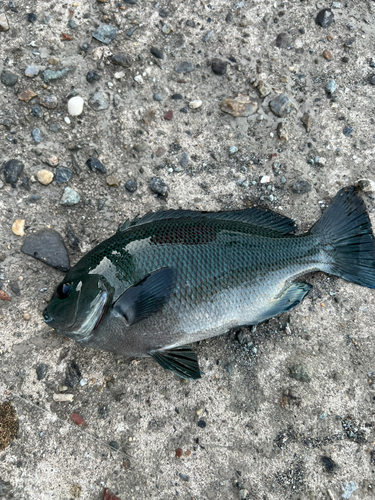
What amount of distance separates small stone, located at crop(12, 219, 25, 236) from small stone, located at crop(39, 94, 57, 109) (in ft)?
3.01

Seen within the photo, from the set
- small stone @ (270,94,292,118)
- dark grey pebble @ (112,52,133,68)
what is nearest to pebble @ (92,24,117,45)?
dark grey pebble @ (112,52,133,68)

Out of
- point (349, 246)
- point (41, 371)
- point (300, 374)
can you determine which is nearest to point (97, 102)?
point (41, 371)

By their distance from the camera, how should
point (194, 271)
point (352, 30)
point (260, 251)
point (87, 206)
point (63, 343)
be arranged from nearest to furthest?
point (194, 271) → point (260, 251) → point (63, 343) → point (87, 206) → point (352, 30)

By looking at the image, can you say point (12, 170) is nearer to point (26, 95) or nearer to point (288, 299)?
point (26, 95)

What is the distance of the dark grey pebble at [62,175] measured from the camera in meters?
2.74

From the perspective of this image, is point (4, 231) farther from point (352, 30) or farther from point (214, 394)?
point (352, 30)

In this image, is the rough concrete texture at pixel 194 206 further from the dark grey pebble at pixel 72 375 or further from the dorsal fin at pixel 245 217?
the dorsal fin at pixel 245 217

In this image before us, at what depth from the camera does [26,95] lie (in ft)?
9.08

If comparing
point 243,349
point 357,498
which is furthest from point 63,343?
point 357,498

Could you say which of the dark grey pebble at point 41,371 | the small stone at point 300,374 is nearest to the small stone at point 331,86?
the small stone at point 300,374

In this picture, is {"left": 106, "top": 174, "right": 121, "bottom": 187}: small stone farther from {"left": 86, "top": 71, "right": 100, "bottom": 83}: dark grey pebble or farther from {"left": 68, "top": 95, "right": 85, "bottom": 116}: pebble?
{"left": 86, "top": 71, "right": 100, "bottom": 83}: dark grey pebble

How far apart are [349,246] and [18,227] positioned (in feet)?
7.95

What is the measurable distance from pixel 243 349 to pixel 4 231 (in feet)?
6.42

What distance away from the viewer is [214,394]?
102 inches
